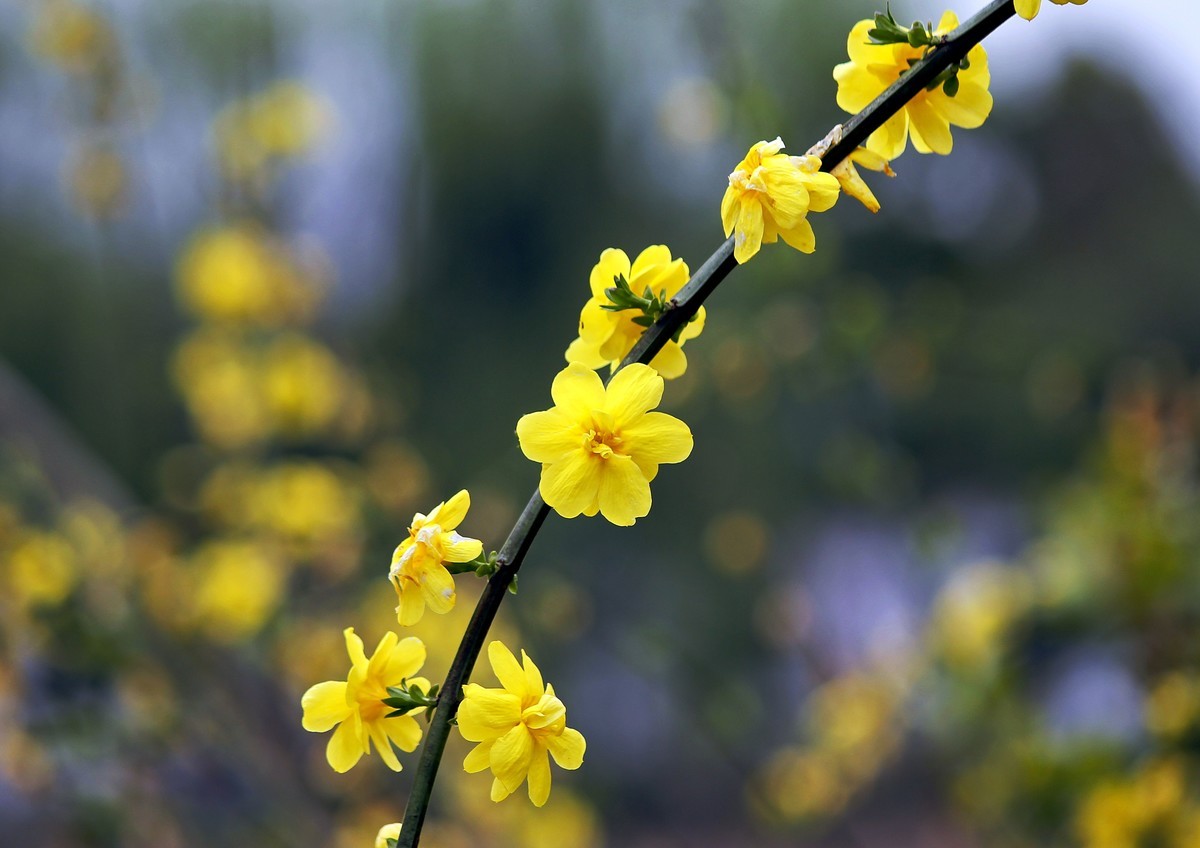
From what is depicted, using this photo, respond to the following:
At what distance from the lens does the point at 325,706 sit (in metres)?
0.67

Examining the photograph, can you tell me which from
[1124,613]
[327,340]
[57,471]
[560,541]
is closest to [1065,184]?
[560,541]

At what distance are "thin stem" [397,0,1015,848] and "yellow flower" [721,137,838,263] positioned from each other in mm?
17

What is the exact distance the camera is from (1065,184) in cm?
822

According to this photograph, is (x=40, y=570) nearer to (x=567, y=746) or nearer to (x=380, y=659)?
(x=380, y=659)

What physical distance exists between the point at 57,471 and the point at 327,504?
74 centimetres

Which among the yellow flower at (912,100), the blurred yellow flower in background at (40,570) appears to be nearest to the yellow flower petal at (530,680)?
the yellow flower at (912,100)

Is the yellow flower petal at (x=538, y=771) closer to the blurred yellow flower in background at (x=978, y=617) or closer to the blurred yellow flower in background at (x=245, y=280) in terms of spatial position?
the blurred yellow flower in background at (x=978, y=617)

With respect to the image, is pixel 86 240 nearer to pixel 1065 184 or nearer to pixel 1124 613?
pixel 1124 613

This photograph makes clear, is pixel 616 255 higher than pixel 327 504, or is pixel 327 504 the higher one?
pixel 327 504

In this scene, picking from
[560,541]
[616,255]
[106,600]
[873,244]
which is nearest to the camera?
[616,255]

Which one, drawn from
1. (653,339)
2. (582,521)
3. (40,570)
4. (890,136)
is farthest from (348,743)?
(582,521)

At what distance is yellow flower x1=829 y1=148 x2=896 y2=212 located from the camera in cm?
64

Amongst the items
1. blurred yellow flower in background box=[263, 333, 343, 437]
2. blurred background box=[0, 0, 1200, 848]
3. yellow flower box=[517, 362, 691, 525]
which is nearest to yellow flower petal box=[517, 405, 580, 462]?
yellow flower box=[517, 362, 691, 525]

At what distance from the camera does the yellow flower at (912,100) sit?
691 millimetres
